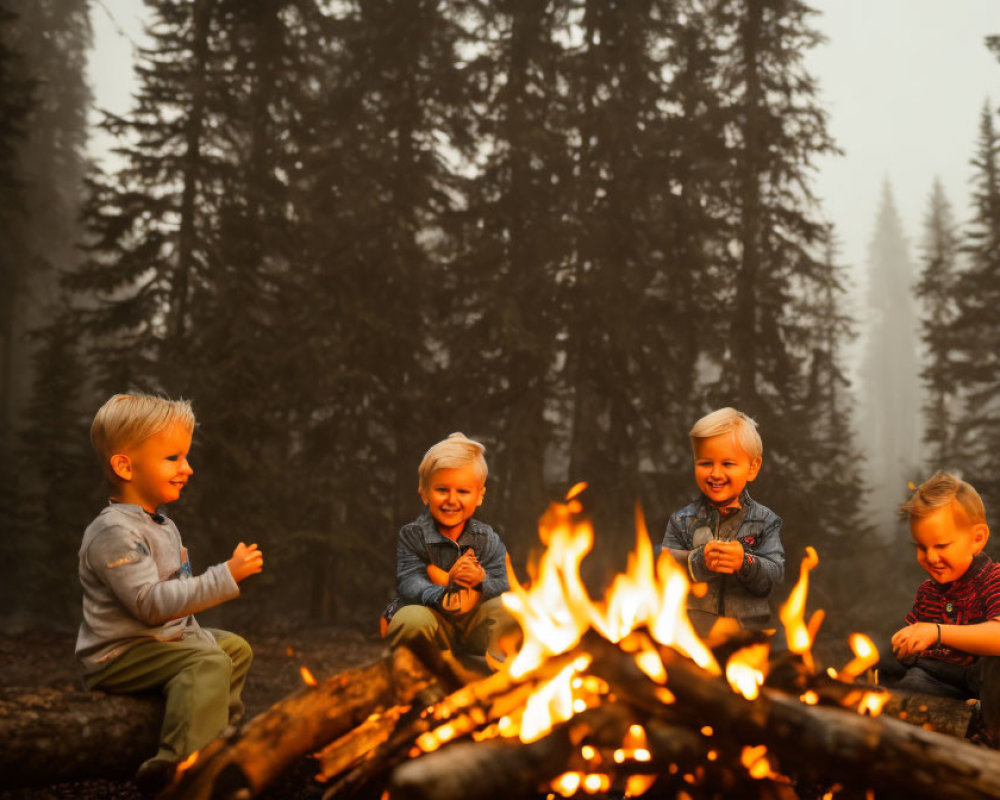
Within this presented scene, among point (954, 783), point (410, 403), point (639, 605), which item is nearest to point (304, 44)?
point (410, 403)

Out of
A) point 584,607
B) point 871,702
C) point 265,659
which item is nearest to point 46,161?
point 265,659

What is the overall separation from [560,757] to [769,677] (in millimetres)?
1047

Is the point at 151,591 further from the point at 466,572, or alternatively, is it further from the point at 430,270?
the point at 430,270

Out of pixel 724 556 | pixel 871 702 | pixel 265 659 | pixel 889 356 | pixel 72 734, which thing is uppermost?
pixel 889 356

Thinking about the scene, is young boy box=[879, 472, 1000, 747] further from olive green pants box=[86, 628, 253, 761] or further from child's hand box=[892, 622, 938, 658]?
olive green pants box=[86, 628, 253, 761]

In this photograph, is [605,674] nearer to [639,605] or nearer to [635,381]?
[639,605]

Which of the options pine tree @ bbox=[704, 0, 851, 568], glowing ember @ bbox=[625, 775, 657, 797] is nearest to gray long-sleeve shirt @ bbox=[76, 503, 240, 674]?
glowing ember @ bbox=[625, 775, 657, 797]

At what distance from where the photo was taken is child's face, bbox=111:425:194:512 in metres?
3.95

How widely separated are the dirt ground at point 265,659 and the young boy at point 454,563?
4.39 m

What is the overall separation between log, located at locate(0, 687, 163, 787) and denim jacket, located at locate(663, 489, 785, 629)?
2.95 m

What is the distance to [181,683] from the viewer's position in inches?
144

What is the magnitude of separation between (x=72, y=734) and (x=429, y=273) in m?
12.0

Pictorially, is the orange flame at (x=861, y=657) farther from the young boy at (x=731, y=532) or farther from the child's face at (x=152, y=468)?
the child's face at (x=152, y=468)

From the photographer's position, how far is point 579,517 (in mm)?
13969
